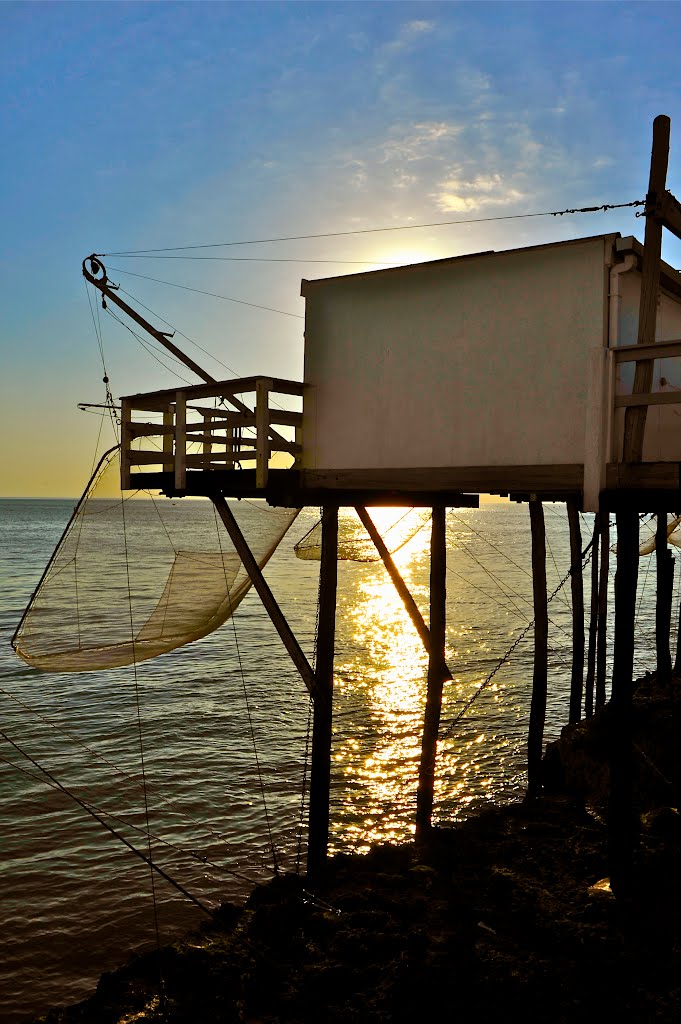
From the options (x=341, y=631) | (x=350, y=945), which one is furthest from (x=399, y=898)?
(x=341, y=631)

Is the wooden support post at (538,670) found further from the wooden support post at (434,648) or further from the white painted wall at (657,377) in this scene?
the white painted wall at (657,377)

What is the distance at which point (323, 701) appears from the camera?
10.5 meters

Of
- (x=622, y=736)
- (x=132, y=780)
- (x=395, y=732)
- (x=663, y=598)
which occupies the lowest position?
(x=132, y=780)

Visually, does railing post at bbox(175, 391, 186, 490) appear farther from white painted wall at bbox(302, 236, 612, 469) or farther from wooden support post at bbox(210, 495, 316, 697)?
white painted wall at bbox(302, 236, 612, 469)

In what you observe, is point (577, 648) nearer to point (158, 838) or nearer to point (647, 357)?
point (158, 838)

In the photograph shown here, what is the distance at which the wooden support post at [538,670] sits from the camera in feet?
48.1

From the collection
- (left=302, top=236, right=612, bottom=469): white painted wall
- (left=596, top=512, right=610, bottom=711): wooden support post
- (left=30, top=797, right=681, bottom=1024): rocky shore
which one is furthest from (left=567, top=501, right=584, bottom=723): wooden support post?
(left=302, top=236, right=612, bottom=469): white painted wall

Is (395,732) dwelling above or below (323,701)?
below

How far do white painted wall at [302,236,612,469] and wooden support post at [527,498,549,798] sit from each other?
622cm

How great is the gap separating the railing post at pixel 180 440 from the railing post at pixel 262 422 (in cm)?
134

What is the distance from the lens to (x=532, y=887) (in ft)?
29.6

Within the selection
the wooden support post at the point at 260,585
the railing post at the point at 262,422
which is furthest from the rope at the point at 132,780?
the railing post at the point at 262,422

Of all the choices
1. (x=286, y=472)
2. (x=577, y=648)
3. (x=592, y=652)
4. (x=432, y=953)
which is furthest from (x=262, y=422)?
(x=592, y=652)

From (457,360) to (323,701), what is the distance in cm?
488
